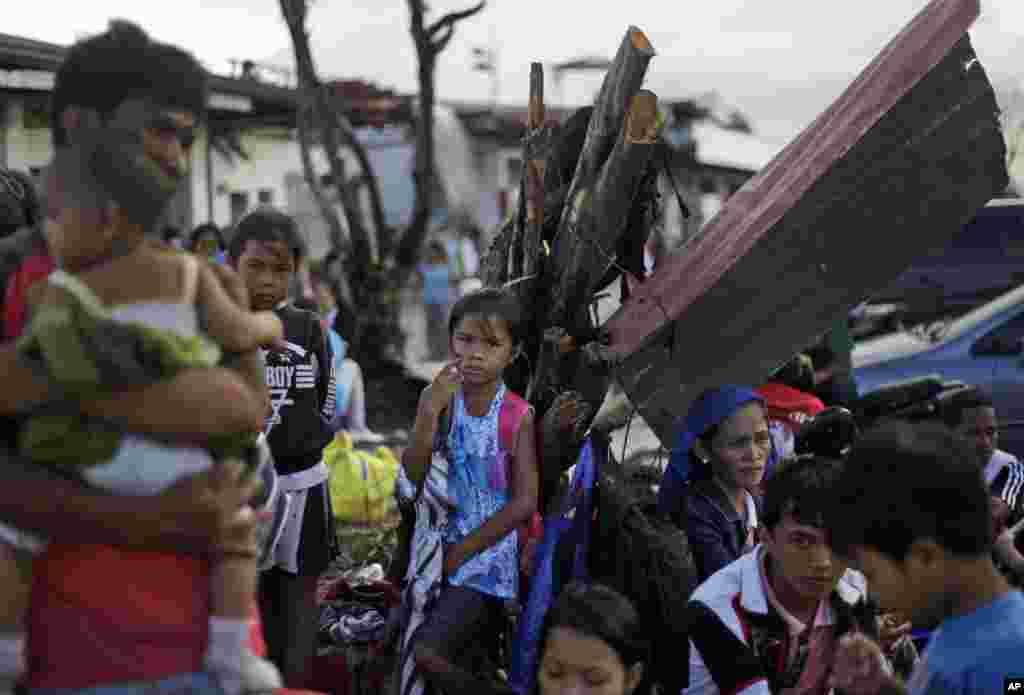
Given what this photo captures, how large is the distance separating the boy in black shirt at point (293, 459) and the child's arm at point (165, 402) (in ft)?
7.18

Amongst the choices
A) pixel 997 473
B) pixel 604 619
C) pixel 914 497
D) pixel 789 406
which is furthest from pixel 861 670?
pixel 789 406

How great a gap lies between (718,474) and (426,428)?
3.36ft

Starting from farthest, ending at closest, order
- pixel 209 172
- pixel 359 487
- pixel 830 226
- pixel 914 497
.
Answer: pixel 209 172 < pixel 359 487 < pixel 830 226 < pixel 914 497

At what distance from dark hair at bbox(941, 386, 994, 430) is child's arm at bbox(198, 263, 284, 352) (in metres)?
3.95

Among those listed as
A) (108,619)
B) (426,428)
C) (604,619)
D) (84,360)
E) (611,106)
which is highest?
(611,106)

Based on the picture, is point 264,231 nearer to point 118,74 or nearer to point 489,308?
point 489,308

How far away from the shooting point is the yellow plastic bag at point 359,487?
287 inches

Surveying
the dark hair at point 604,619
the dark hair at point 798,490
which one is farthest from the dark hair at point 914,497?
the dark hair at point 604,619

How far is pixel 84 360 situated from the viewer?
2.11 metres

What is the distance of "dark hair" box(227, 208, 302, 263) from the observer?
174 inches

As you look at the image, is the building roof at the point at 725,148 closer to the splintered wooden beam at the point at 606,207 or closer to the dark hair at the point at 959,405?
the dark hair at the point at 959,405

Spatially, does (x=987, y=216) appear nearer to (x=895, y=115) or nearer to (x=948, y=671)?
(x=895, y=115)

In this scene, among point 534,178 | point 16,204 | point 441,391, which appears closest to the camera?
point 16,204

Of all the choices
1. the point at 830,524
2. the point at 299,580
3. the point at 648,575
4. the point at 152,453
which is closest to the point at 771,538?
the point at 648,575
